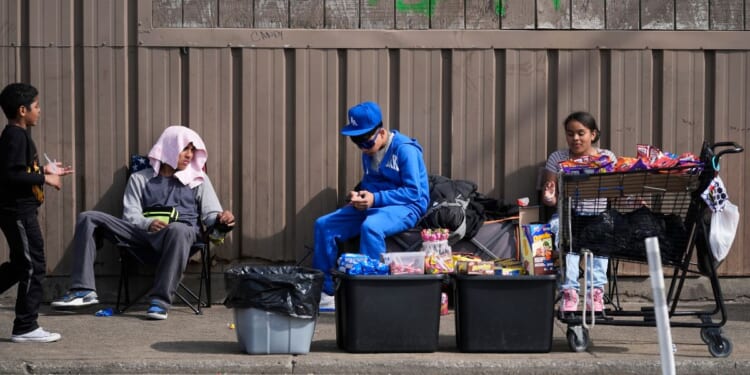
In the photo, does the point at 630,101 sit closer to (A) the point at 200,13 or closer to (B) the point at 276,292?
(A) the point at 200,13

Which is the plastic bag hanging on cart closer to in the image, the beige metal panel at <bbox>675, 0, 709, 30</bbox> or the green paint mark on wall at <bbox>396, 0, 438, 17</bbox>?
the beige metal panel at <bbox>675, 0, 709, 30</bbox>

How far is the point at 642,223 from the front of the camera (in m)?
6.99

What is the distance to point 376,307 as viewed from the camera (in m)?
6.87

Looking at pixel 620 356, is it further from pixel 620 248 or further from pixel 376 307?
pixel 376 307

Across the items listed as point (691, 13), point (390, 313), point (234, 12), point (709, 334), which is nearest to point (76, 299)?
point (234, 12)

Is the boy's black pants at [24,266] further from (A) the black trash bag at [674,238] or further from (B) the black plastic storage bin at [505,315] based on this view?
(A) the black trash bag at [674,238]

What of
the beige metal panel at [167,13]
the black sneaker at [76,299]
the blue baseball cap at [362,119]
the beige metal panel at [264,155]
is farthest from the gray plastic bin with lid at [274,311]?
the beige metal panel at [167,13]

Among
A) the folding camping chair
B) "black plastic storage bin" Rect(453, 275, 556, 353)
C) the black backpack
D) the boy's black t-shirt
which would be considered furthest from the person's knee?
the boy's black t-shirt

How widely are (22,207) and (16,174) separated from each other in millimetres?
237

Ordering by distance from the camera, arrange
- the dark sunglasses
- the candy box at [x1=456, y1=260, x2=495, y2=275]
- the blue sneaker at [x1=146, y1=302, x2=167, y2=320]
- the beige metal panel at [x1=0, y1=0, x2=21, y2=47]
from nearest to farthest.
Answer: the candy box at [x1=456, y1=260, x2=495, y2=275], the blue sneaker at [x1=146, y1=302, x2=167, y2=320], the dark sunglasses, the beige metal panel at [x1=0, y1=0, x2=21, y2=47]

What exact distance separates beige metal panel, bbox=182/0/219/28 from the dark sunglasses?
1697 millimetres

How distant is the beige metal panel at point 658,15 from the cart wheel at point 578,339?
329 centimetres

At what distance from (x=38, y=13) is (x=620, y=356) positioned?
5667 mm

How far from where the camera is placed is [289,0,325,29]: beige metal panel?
902 centimetres
